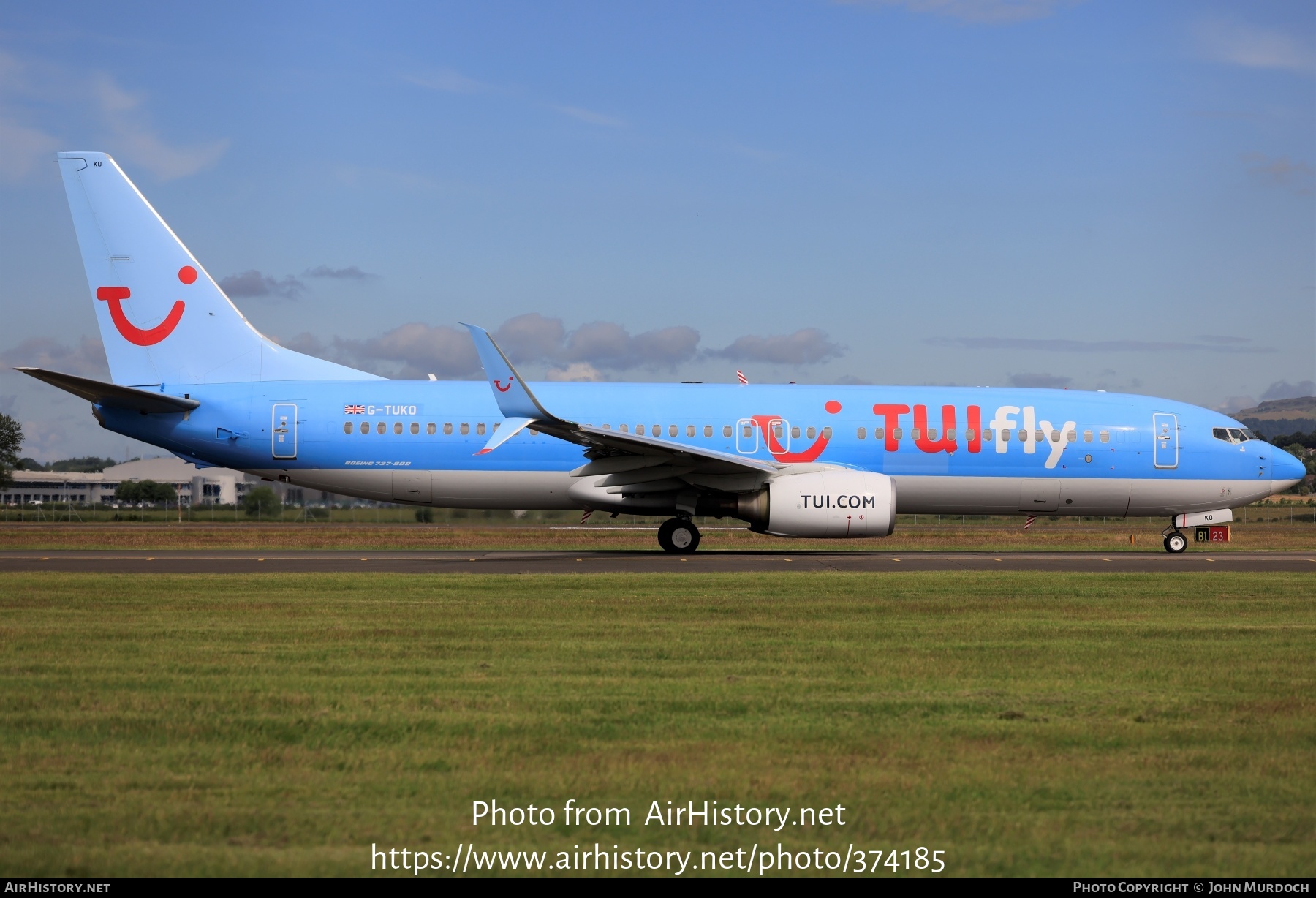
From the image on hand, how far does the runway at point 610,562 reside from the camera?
19281mm

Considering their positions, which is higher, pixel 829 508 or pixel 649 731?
pixel 829 508

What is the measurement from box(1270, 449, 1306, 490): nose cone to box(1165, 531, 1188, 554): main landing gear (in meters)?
2.34

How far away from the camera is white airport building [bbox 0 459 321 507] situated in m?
76.9

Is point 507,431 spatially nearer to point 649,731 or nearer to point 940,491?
point 940,491

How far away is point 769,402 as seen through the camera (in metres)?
25.4

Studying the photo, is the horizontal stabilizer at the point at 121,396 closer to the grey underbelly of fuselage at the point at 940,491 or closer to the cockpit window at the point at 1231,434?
the grey underbelly of fuselage at the point at 940,491

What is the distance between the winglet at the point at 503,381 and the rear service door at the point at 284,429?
581 cm

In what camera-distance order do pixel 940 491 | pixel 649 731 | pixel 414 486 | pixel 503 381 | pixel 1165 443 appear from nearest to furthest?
pixel 649 731
pixel 503 381
pixel 414 486
pixel 940 491
pixel 1165 443

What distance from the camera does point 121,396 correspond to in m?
23.8

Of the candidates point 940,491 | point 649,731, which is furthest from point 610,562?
point 649,731

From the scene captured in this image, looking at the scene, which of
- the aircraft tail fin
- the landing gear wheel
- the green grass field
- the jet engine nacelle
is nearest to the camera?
the green grass field

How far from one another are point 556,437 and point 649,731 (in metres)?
17.0

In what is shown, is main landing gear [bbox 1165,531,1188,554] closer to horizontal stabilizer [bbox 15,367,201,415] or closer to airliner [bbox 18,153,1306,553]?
airliner [bbox 18,153,1306,553]

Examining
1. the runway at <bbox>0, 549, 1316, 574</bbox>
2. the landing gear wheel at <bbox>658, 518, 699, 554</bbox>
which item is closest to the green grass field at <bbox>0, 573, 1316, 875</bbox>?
the runway at <bbox>0, 549, 1316, 574</bbox>
